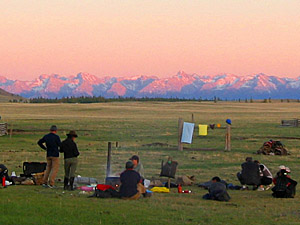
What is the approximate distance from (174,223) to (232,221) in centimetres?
129

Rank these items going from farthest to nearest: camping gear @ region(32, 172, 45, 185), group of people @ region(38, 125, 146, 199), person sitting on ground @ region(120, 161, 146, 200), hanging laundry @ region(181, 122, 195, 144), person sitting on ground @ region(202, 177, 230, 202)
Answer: hanging laundry @ region(181, 122, 195, 144) < camping gear @ region(32, 172, 45, 185) < group of people @ region(38, 125, 146, 199) < person sitting on ground @ region(202, 177, 230, 202) < person sitting on ground @ region(120, 161, 146, 200)

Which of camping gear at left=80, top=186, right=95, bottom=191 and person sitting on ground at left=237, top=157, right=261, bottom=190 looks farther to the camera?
person sitting on ground at left=237, top=157, right=261, bottom=190

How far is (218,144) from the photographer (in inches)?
1416

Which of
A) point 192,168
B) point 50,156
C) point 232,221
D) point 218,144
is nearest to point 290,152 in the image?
point 218,144

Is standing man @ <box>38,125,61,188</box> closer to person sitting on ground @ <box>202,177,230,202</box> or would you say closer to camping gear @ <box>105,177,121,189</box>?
camping gear @ <box>105,177,121,189</box>

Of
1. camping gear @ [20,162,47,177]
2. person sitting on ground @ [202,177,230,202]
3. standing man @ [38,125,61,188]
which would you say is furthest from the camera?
camping gear @ [20,162,47,177]

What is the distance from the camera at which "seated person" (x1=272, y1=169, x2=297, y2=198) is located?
1661cm

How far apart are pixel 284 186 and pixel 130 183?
4.31m

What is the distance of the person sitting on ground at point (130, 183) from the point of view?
15305 mm

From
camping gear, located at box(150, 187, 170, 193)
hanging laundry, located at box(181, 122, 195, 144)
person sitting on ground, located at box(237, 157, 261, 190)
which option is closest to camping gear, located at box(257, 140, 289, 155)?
hanging laundry, located at box(181, 122, 195, 144)

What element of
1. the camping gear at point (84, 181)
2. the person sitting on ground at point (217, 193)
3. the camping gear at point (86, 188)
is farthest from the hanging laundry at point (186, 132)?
the person sitting on ground at point (217, 193)

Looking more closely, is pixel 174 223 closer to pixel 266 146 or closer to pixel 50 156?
pixel 50 156

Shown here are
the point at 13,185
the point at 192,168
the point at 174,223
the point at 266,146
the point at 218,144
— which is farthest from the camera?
the point at 218,144

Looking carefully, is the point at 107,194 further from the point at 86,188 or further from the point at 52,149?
the point at 52,149
